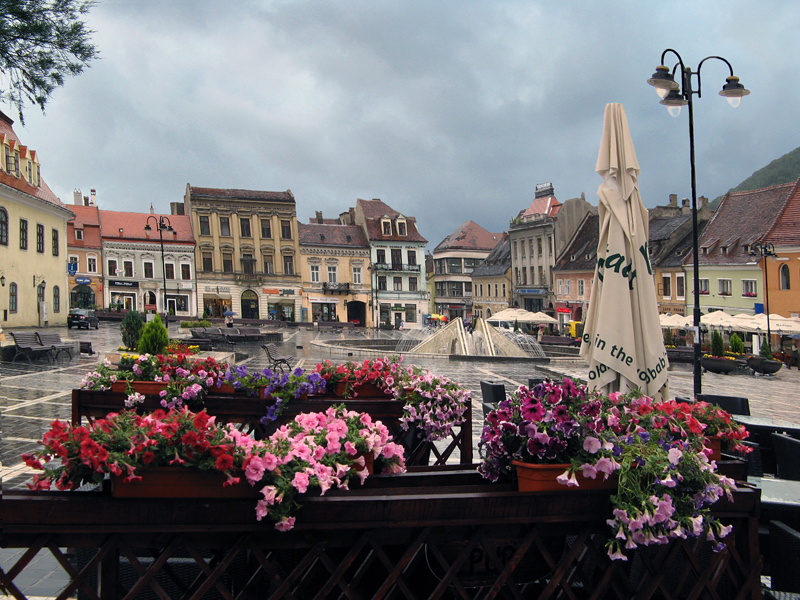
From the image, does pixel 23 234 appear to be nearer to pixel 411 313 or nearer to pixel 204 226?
pixel 204 226

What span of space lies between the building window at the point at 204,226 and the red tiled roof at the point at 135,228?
1136 mm

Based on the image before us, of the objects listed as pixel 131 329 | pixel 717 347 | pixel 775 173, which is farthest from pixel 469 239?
pixel 131 329

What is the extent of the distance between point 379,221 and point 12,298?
132 ft

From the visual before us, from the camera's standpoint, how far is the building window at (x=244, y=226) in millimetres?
59531

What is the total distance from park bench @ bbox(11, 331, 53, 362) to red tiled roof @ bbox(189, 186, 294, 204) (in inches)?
1626

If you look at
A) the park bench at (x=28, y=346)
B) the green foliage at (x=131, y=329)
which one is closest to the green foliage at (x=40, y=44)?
the green foliage at (x=131, y=329)

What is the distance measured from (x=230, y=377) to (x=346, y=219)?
214 ft

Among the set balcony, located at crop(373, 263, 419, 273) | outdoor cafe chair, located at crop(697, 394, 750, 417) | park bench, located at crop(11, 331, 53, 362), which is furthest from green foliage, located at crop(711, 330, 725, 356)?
balcony, located at crop(373, 263, 419, 273)

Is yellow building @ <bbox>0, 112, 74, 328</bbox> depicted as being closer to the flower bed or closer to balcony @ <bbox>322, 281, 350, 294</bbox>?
balcony @ <bbox>322, 281, 350, 294</bbox>

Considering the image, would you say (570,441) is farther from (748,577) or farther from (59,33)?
(59,33)

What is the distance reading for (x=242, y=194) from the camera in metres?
59.9

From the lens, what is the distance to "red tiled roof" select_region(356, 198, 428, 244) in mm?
65000

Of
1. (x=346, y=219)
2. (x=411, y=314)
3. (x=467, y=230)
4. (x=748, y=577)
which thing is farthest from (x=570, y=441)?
(x=467, y=230)

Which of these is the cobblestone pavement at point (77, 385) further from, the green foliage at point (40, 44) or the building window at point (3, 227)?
the building window at point (3, 227)
